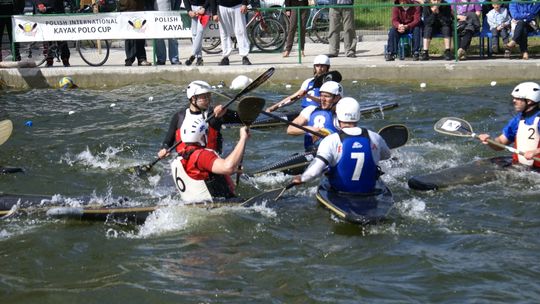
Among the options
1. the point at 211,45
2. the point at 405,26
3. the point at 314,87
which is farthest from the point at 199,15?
the point at 314,87

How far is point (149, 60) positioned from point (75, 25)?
2166 millimetres

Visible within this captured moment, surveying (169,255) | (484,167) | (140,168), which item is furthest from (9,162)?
(484,167)

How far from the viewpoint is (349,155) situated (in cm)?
Answer: 899

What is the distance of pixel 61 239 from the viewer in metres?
9.29

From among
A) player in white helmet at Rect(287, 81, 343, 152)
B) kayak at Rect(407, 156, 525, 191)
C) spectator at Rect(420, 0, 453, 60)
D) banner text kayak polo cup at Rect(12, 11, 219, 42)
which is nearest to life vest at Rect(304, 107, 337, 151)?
player in white helmet at Rect(287, 81, 343, 152)

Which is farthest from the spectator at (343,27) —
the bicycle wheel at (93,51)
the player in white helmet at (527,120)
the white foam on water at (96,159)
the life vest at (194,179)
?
the life vest at (194,179)

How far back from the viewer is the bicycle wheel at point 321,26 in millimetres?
20875

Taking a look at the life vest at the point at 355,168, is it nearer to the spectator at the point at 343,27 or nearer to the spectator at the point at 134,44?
the spectator at the point at 343,27

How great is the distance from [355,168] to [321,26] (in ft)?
40.4

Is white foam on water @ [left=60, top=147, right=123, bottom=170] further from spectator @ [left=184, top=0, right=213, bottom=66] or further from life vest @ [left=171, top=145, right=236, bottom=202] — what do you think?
spectator @ [left=184, top=0, right=213, bottom=66]

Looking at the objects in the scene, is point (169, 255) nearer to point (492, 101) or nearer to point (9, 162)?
point (9, 162)

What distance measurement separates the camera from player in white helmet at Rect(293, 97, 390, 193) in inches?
354

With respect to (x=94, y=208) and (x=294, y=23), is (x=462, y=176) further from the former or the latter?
A: (x=294, y=23)

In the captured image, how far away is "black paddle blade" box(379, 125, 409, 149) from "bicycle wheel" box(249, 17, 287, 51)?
932cm
